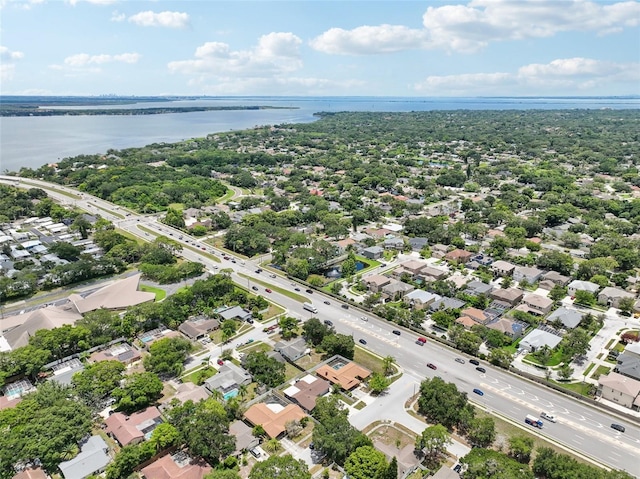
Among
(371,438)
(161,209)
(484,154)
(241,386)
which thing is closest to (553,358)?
(371,438)

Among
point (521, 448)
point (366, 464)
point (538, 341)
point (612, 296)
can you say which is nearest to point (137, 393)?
point (366, 464)

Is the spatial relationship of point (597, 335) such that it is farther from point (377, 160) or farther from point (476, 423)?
point (377, 160)

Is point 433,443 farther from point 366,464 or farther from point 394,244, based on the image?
point 394,244

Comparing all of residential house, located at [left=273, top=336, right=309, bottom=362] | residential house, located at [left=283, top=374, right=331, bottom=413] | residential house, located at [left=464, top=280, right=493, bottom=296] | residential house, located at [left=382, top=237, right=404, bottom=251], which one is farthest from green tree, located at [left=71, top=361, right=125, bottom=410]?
residential house, located at [left=382, top=237, right=404, bottom=251]

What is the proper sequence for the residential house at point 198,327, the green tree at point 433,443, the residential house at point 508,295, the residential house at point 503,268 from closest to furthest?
the green tree at point 433,443 < the residential house at point 198,327 < the residential house at point 508,295 < the residential house at point 503,268

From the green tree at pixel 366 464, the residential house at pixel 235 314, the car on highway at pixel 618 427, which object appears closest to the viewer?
the green tree at pixel 366 464

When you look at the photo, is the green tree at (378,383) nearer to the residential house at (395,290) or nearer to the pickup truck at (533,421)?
the pickup truck at (533,421)

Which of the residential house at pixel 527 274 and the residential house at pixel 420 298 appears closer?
the residential house at pixel 420 298

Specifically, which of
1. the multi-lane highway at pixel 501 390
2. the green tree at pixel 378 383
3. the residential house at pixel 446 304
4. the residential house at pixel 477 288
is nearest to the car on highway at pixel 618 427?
the multi-lane highway at pixel 501 390
